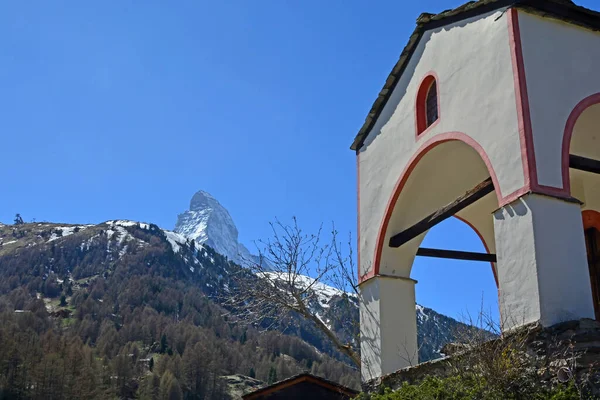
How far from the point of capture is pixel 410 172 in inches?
416

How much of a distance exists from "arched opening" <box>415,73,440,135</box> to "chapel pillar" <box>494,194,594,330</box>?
9.45 feet

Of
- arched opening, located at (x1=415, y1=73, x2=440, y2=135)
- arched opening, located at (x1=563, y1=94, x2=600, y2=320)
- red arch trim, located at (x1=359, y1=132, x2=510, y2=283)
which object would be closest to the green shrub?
red arch trim, located at (x1=359, y1=132, x2=510, y2=283)

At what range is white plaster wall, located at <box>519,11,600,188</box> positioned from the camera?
786 centimetres

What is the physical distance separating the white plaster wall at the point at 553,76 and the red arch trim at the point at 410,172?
0.67 metres

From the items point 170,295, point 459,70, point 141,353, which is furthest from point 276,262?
point 170,295

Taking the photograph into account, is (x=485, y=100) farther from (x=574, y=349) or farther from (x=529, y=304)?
(x=574, y=349)

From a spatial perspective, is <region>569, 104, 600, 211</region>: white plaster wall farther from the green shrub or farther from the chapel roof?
the green shrub

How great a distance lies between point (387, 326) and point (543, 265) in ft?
12.5

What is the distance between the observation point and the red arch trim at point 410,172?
843 centimetres

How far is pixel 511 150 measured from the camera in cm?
807

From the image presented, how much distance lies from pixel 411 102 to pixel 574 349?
5158 millimetres

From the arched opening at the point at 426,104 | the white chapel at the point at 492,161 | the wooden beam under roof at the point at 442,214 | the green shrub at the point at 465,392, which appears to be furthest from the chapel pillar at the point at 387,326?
the arched opening at the point at 426,104

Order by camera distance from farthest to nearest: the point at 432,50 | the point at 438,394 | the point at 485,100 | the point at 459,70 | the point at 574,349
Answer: the point at 432,50 < the point at 459,70 < the point at 485,100 < the point at 438,394 < the point at 574,349

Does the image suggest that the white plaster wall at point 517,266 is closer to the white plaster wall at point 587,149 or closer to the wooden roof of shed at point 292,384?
the white plaster wall at point 587,149
